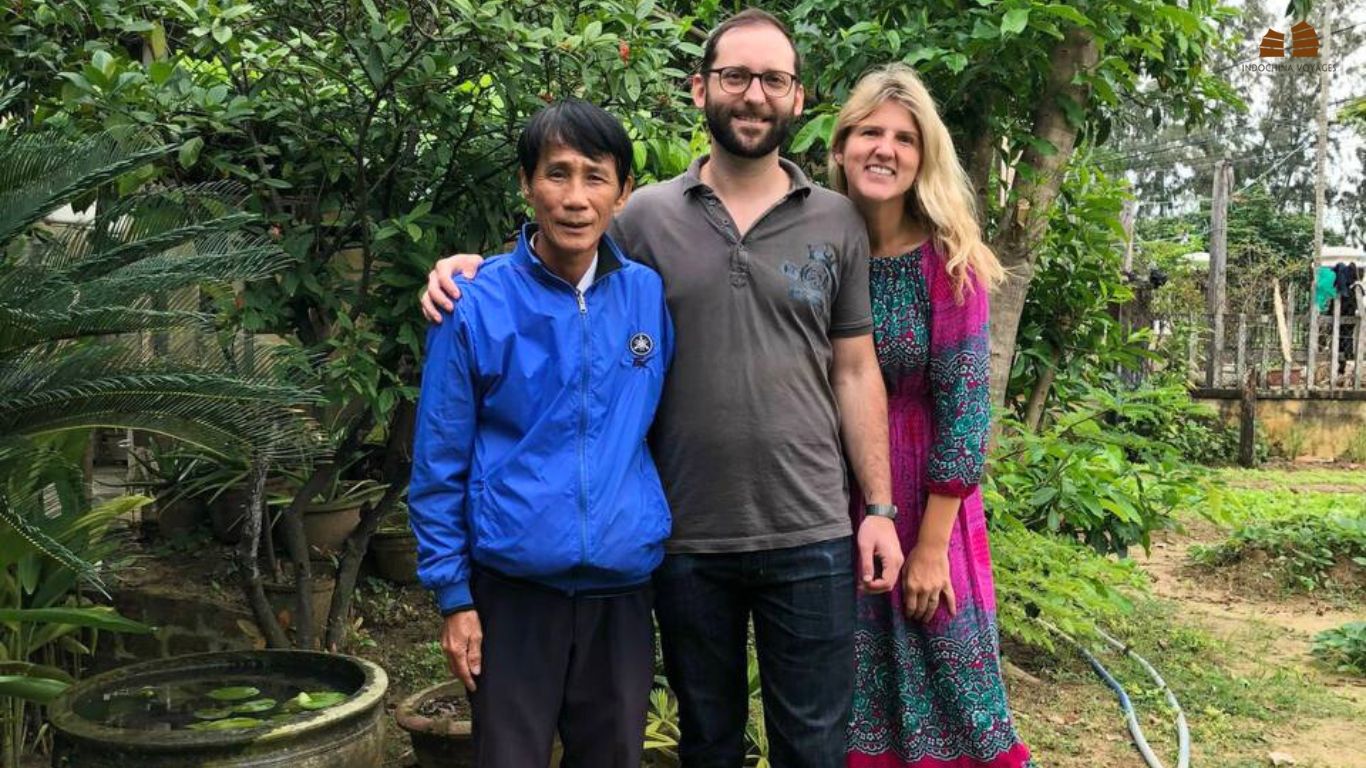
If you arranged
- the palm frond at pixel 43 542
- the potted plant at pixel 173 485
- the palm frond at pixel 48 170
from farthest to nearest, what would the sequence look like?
the potted plant at pixel 173 485 < the palm frond at pixel 48 170 < the palm frond at pixel 43 542

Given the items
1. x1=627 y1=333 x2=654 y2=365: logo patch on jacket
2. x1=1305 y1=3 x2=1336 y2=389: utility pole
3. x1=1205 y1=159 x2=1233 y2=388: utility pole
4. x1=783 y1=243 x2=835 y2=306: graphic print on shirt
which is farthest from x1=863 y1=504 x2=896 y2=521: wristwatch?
x1=1305 y1=3 x2=1336 y2=389: utility pole

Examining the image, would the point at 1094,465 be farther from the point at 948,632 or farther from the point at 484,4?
the point at 484,4

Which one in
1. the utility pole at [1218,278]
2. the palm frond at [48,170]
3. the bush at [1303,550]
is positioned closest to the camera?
the palm frond at [48,170]

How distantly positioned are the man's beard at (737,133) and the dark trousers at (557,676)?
2.89 ft

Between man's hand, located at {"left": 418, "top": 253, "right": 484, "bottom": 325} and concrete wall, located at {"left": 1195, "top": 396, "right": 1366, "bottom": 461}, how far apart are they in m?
13.3

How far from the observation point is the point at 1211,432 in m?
13.8

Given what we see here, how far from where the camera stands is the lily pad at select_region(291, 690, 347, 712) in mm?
3086

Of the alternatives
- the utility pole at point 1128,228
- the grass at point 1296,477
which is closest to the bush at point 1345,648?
the utility pole at point 1128,228

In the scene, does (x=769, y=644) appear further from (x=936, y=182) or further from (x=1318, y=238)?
(x=1318, y=238)

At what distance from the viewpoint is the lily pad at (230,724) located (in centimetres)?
279

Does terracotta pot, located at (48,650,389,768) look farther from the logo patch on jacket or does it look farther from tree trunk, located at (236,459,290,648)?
the logo patch on jacket

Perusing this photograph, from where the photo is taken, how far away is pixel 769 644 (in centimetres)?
248

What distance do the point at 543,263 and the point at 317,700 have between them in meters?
1.45

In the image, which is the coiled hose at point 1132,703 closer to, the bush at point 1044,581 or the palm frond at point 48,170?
the bush at point 1044,581
